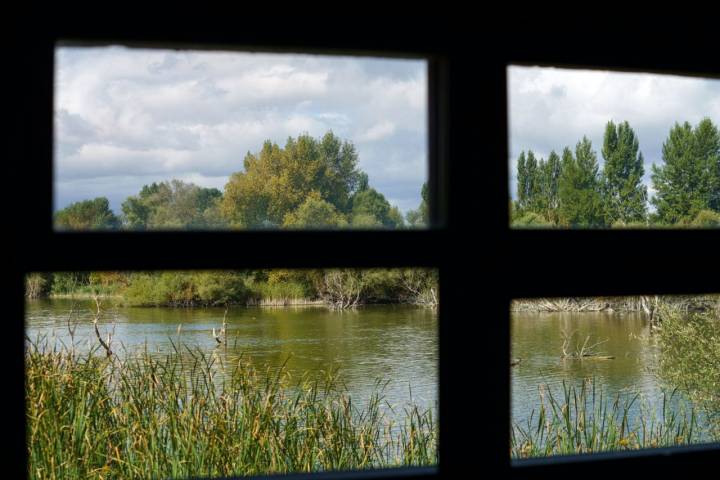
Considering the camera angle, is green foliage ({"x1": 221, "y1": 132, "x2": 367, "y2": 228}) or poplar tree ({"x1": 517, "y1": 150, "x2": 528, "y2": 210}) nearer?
green foliage ({"x1": 221, "y1": 132, "x2": 367, "y2": 228})

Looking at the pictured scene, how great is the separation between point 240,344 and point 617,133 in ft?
28.8

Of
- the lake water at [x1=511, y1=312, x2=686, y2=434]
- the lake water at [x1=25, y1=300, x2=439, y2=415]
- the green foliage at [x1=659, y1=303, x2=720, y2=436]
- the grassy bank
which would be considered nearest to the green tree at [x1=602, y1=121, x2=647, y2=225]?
the lake water at [x1=511, y1=312, x2=686, y2=434]

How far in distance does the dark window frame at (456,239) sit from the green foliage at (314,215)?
0.37 ft

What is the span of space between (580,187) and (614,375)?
288 inches

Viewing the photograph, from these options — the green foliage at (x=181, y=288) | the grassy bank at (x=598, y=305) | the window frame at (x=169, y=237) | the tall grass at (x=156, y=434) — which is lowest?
the tall grass at (x=156, y=434)

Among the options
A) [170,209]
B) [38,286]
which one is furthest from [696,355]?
[38,286]

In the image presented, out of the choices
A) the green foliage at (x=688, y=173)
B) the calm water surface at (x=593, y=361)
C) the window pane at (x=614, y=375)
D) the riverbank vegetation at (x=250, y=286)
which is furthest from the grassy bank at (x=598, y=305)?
the green foliage at (x=688, y=173)

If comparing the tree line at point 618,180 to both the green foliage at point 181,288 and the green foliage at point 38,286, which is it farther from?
the green foliage at point 181,288

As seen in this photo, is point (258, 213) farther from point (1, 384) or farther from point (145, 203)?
point (1, 384)

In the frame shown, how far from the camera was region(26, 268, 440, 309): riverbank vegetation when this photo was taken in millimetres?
10656

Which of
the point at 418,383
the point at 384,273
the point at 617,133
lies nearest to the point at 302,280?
the point at 384,273

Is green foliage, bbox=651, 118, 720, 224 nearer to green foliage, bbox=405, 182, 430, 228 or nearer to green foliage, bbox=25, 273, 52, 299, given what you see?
green foliage, bbox=405, 182, 430, 228

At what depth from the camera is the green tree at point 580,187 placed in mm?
1725

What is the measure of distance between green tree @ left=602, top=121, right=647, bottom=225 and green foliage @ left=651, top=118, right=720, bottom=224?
74mm
